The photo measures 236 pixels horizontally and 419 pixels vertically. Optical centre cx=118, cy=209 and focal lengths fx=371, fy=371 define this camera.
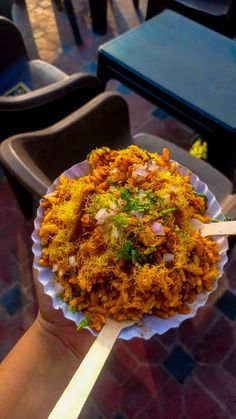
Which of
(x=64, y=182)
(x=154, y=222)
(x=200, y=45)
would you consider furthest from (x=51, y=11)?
(x=154, y=222)

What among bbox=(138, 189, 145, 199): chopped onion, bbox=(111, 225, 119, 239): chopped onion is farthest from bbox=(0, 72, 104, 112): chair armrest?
bbox=(111, 225, 119, 239): chopped onion

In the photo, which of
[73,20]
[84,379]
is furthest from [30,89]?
[84,379]

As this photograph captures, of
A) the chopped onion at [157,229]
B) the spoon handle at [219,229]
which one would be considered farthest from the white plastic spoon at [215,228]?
the chopped onion at [157,229]

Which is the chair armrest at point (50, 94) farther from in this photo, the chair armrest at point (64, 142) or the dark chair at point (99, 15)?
the dark chair at point (99, 15)

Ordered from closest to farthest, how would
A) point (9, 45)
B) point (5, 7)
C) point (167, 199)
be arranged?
1. point (167, 199)
2. point (9, 45)
3. point (5, 7)

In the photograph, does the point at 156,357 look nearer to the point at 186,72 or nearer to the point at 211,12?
the point at 186,72

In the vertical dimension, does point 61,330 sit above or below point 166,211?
below

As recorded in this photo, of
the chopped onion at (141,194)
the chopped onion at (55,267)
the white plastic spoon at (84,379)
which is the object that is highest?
the chopped onion at (141,194)
